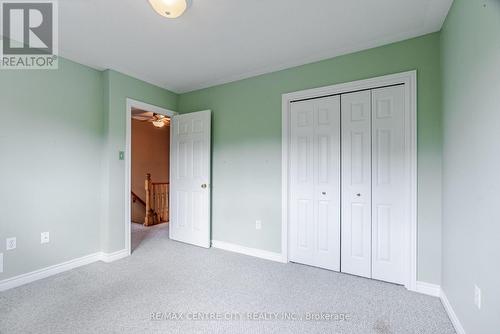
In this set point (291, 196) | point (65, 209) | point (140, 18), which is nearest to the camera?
point (140, 18)

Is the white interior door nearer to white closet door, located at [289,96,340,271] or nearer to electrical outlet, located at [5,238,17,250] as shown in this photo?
white closet door, located at [289,96,340,271]

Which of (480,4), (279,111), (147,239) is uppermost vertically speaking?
(480,4)

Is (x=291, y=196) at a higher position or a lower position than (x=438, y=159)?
lower

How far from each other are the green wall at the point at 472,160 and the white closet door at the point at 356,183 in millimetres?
622

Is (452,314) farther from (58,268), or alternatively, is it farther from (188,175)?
(58,268)

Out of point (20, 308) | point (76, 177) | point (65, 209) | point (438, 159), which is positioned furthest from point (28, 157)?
point (438, 159)

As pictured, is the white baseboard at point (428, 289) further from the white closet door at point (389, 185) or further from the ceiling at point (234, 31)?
the ceiling at point (234, 31)

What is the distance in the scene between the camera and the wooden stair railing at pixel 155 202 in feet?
16.0

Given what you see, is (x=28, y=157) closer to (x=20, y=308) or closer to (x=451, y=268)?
(x=20, y=308)

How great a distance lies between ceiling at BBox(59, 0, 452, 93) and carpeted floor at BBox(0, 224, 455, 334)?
2.42m

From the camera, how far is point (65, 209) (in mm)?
2645

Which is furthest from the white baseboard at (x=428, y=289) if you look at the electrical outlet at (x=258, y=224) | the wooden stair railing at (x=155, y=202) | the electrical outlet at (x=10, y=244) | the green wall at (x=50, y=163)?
the wooden stair railing at (x=155, y=202)

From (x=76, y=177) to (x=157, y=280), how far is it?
1.55m

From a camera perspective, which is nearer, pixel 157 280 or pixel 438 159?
pixel 438 159
